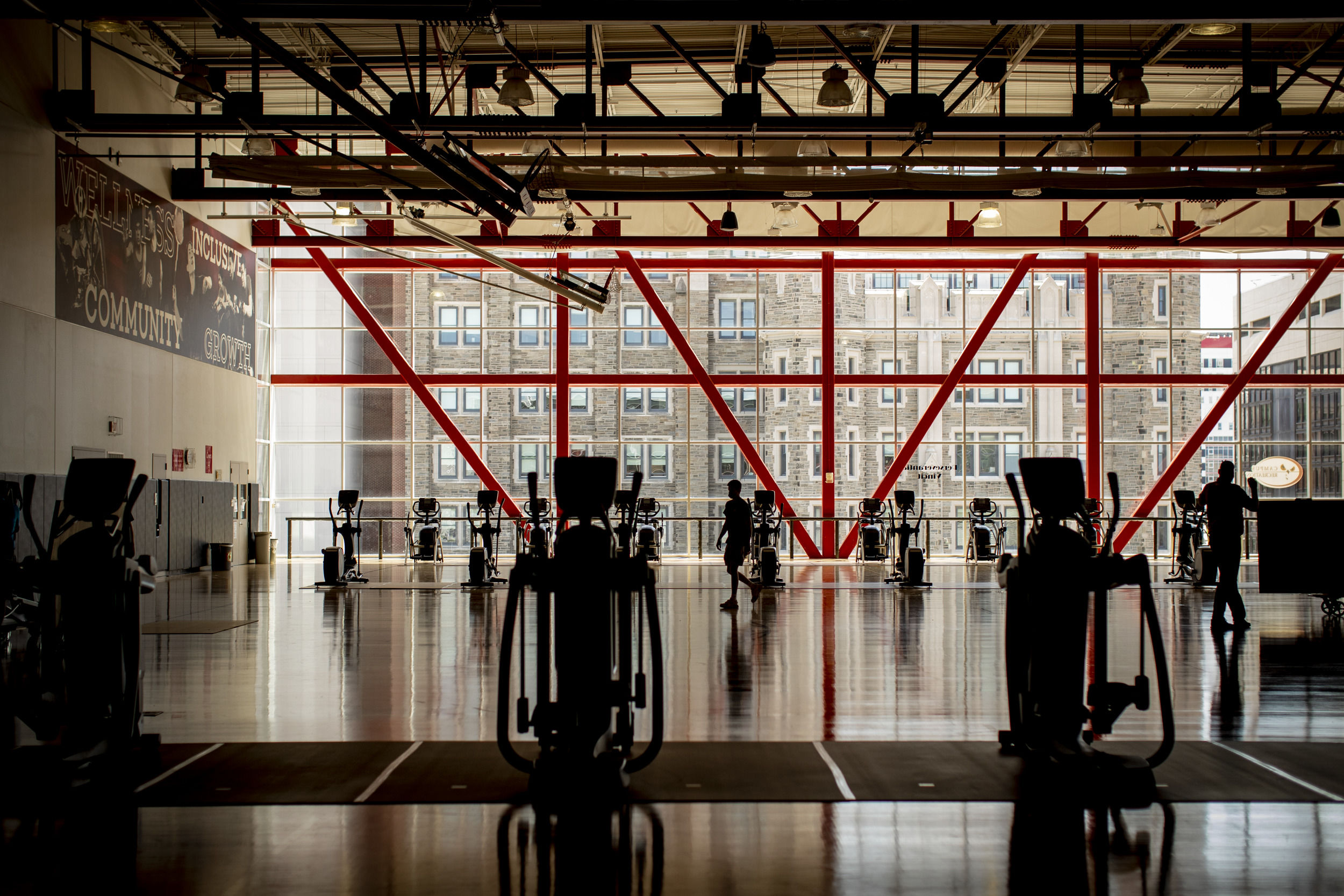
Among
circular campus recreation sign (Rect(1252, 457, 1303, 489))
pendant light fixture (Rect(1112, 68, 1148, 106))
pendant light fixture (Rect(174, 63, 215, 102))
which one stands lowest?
circular campus recreation sign (Rect(1252, 457, 1303, 489))

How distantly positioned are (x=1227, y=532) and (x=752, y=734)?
6226 millimetres

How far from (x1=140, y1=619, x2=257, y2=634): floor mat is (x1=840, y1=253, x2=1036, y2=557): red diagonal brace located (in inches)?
495

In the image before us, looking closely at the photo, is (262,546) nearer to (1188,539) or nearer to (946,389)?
(946,389)

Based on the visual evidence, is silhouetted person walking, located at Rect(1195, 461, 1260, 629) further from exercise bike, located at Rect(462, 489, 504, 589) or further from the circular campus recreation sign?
the circular campus recreation sign

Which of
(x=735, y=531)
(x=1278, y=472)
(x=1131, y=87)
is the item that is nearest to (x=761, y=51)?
(x=1131, y=87)

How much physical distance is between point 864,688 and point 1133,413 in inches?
920

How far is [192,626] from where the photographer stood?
9.70 metres

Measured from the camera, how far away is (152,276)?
51.5ft

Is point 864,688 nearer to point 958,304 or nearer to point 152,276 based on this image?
point 152,276

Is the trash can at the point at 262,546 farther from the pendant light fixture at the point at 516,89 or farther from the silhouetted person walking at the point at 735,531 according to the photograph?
the pendant light fixture at the point at 516,89

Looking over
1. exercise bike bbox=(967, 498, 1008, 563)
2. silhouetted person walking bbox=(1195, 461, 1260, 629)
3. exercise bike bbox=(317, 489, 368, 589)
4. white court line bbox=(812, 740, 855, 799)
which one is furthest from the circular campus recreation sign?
white court line bbox=(812, 740, 855, 799)

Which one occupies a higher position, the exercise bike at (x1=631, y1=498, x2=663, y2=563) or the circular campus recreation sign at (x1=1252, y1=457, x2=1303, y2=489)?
the circular campus recreation sign at (x1=1252, y1=457, x2=1303, y2=489)

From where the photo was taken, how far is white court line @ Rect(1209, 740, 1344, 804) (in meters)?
4.32

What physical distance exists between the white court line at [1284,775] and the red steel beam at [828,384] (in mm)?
14912
